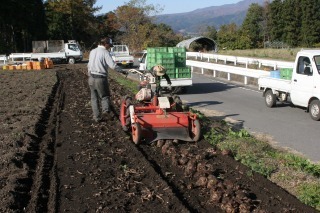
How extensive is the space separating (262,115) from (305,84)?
4.84 feet

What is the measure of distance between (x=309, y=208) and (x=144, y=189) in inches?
85.7

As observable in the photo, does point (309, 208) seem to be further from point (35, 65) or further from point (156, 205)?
point (35, 65)

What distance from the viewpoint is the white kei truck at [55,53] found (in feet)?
132

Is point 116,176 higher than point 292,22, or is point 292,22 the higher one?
point 292,22

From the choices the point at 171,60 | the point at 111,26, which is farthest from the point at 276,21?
the point at 171,60

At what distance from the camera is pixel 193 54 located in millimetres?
37906

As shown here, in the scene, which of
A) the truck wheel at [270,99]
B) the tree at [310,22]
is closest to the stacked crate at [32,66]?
the truck wheel at [270,99]

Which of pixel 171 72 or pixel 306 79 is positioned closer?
pixel 306 79

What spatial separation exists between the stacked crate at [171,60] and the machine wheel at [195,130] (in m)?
8.93

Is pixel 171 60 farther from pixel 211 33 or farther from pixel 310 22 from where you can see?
pixel 211 33

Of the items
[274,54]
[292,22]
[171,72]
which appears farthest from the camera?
[292,22]

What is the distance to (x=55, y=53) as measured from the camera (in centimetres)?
4053

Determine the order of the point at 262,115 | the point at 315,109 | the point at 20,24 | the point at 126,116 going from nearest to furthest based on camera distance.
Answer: the point at 126,116
the point at 315,109
the point at 262,115
the point at 20,24

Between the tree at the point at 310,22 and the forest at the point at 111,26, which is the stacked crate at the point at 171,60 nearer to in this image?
the forest at the point at 111,26
